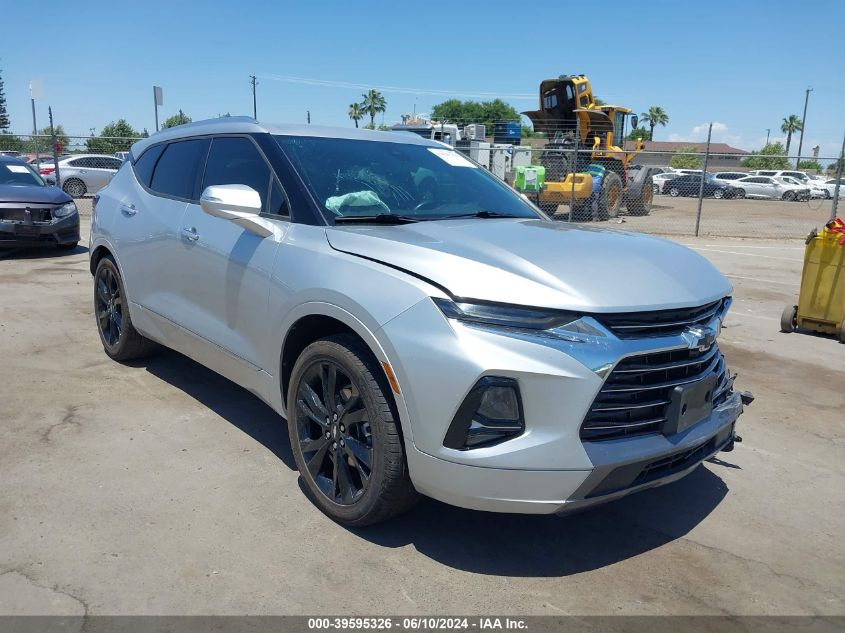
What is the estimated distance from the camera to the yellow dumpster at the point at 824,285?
718 centimetres

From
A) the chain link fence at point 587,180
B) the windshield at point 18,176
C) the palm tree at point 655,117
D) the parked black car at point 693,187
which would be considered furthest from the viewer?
the palm tree at point 655,117

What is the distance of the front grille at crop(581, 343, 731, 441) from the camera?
2.72 metres

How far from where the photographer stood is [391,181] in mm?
4012

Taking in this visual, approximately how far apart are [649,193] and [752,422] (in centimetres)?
2078

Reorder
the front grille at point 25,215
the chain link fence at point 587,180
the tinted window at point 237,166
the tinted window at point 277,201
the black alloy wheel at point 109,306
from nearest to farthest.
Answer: the tinted window at point 277,201 < the tinted window at point 237,166 < the black alloy wheel at point 109,306 < the front grille at point 25,215 < the chain link fence at point 587,180

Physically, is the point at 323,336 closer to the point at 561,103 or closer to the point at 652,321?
the point at 652,321

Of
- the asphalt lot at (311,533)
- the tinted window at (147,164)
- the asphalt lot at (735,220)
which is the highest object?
the tinted window at (147,164)

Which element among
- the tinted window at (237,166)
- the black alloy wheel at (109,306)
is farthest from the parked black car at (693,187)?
the tinted window at (237,166)

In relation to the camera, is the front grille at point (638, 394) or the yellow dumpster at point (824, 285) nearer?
the front grille at point (638, 394)

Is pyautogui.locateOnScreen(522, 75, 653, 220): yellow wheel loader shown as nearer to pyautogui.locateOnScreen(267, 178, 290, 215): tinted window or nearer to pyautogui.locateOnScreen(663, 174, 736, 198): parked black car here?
pyautogui.locateOnScreen(663, 174, 736, 198): parked black car

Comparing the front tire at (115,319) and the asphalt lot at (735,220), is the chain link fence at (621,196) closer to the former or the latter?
the asphalt lot at (735,220)

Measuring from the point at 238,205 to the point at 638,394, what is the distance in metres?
2.11

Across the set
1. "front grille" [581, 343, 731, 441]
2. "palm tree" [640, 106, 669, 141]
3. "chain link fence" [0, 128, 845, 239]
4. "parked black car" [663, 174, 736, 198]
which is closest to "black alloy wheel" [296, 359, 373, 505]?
"front grille" [581, 343, 731, 441]

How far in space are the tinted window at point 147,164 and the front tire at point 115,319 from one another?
732 mm
